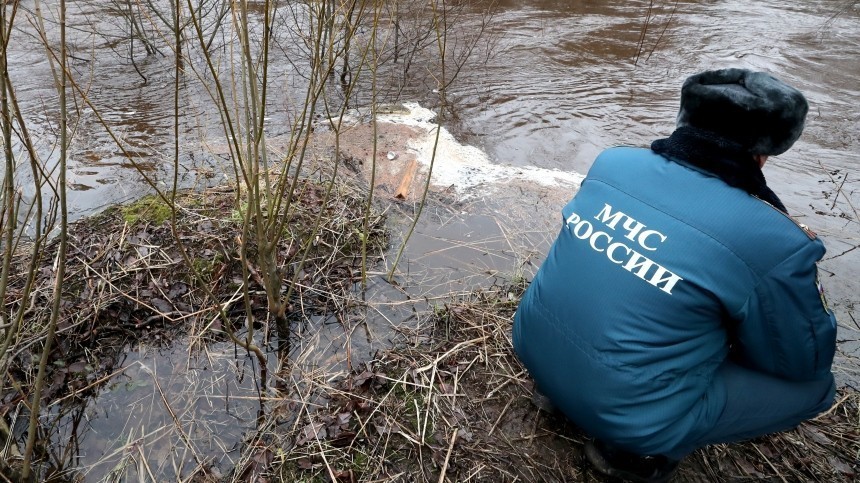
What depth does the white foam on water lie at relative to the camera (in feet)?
14.4

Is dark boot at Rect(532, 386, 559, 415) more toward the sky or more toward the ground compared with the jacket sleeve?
more toward the ground

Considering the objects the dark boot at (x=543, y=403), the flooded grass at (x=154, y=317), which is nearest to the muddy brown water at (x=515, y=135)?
the flooded grass at (x=154, y=317)

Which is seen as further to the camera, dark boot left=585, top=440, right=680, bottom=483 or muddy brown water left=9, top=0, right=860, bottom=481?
muddy brown water left=9, top=0, right=860, bottom=481

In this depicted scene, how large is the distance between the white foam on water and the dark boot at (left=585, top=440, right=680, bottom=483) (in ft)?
8.32

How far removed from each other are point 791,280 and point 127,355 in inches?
115

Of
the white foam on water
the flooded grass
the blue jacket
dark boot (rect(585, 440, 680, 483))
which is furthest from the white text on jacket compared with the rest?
the white foam on water

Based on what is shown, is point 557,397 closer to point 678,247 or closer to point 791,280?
point 678,247

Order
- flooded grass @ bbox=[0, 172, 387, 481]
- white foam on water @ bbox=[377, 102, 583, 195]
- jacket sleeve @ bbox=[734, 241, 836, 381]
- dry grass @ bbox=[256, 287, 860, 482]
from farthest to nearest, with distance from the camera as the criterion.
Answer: white foam on water @ bbox=[377, 102, 583, 195], flooded grass @ bbox=[0, 172, 387, 481], dry grass @ bbox=[256, 287, 860, 482], jacket sleeve @ bbox=[734, 241, 836, 381]

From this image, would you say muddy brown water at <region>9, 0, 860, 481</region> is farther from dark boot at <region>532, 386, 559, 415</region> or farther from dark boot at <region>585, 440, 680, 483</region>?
dark boot at <region>585, 440, 680, 483</region>

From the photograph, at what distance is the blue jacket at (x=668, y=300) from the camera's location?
63.9 inches

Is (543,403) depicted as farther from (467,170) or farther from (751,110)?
(467,170)

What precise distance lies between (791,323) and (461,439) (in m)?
1.33

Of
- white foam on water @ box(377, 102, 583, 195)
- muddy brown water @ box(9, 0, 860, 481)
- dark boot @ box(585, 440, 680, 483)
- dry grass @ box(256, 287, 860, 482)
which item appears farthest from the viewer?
white foam on water @ box(377, 102, 583, 195)

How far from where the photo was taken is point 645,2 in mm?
10312
